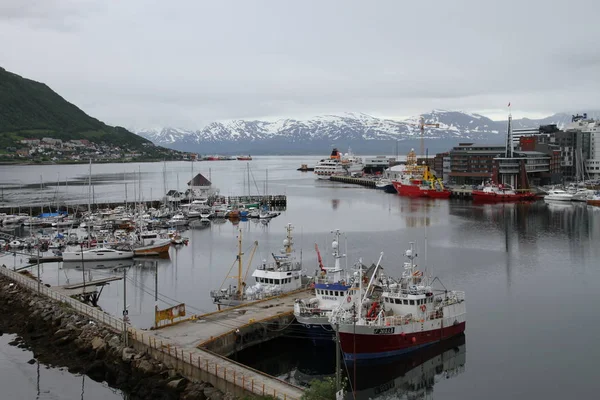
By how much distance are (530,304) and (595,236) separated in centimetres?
2683

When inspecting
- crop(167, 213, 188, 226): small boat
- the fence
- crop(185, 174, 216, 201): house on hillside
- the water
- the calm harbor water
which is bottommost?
the water

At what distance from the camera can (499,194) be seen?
3487 inches

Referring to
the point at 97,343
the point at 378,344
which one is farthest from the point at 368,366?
the point at 97,343

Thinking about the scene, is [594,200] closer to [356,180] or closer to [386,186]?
[386,186]

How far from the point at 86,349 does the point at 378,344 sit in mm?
11416

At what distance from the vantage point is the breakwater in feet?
62.1

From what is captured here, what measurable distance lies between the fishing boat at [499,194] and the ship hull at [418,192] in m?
5.96

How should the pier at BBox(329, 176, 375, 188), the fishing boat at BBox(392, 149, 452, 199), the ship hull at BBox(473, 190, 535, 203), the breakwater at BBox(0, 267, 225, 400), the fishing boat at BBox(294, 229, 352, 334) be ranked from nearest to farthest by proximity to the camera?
the breakwater at BBox(0, 267, 225, 400)
the fishing boat at BBox(294, 229, 352, 334)
the ship hull at BBox(473, 190, 535, 203)
the fishing boat at BBox(392, 149, 452, 199)
the pier at BBox(329, 176, 375, 188)

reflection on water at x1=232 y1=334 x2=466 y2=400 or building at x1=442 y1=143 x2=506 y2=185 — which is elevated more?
building at x1=442 y1=143 x2=506 y2=185

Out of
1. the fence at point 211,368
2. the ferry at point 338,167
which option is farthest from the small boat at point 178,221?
the ferry at point 338,167

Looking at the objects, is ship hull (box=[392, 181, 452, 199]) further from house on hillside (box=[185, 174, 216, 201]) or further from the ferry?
the ferry

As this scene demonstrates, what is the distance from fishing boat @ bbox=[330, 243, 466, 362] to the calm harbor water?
2.25ft

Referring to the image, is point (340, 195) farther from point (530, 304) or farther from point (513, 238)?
point (530, 304)

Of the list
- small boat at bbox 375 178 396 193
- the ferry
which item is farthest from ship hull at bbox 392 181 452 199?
the ferry
